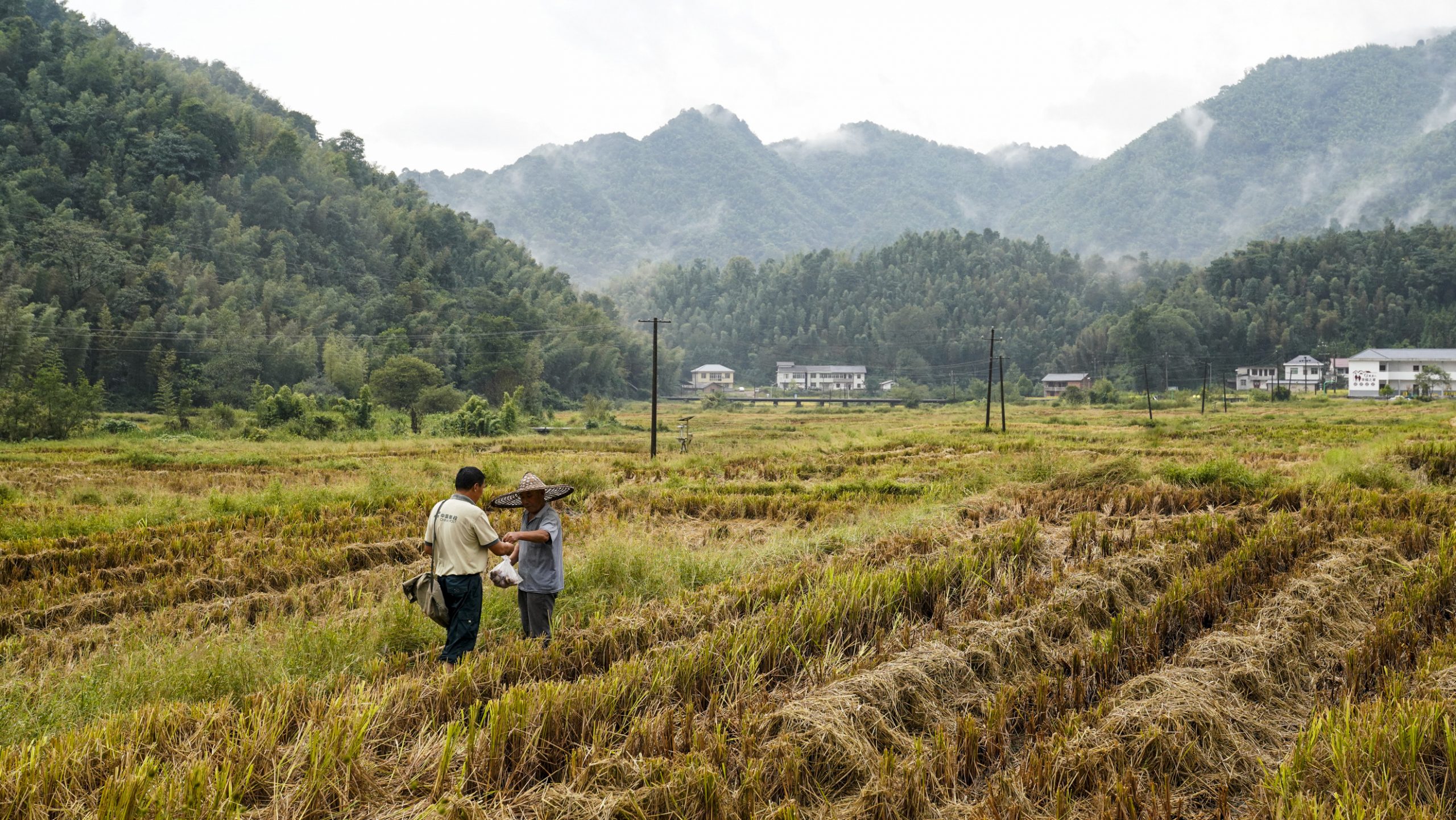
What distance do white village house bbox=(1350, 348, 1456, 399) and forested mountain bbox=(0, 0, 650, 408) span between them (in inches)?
3224

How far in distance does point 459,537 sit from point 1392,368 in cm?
10479

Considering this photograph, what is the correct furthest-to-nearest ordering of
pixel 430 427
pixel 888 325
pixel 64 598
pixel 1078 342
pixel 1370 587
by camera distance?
1. pixel 888 325
2. pixel 1078 342
3. pixel 430 427
4. pixel 64 598
5. pixel 1370 587

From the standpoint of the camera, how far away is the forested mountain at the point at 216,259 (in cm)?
5597

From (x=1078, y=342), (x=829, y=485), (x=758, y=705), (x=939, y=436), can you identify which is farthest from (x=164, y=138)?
(x=1078, y=342)

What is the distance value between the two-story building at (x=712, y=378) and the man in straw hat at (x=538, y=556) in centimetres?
12583

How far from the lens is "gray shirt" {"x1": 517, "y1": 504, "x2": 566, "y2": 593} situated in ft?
19.4

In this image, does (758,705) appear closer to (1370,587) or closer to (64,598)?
(1370,587)

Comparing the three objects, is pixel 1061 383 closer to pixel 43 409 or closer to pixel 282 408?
pixel 282 408

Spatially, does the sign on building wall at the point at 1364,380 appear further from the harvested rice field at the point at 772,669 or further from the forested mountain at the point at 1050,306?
the harvested rice field at the point at 772,669

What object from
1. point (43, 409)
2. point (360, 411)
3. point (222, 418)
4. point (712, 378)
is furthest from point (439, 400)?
point (712, 378)

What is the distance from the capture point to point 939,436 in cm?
3453

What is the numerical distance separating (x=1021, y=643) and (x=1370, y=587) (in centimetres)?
405

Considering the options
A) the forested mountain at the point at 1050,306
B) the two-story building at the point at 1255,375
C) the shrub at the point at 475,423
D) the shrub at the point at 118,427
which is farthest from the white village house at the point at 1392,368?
the shrub at the point at 118,427

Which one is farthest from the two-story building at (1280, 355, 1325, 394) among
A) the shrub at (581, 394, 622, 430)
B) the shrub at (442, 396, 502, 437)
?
the shrub at (442, 396, 502, 437)
